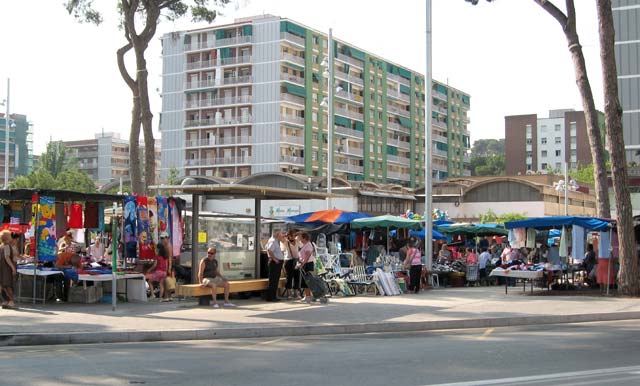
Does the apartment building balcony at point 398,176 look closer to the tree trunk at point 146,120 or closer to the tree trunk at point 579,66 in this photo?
the tree trunk at point 579,66

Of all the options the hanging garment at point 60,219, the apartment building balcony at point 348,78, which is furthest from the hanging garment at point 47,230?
the apartment building balcony at point 348,78

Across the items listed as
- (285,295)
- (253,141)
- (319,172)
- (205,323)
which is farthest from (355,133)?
(205,323)

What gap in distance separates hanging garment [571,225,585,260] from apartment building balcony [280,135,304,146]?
A: 68953 millimetres

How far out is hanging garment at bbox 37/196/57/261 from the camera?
16.8m

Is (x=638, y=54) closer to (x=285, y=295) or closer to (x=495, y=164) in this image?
(x=285, y=295)

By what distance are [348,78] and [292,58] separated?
418 inches

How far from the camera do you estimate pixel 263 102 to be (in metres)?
89.4

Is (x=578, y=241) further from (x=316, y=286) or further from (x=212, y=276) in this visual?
(x=212, y=276)

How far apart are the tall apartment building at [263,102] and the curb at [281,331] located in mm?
73802

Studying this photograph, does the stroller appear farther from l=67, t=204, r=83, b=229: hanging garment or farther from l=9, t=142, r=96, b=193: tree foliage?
l=9, t=142, r=96, b=193: tree foliage

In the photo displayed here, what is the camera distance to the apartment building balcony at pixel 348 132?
94.8m

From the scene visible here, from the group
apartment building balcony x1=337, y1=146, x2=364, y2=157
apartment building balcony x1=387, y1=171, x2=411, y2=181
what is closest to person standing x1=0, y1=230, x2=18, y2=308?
apartment building balcony x1=337, y1=146, x2=364, y2=157

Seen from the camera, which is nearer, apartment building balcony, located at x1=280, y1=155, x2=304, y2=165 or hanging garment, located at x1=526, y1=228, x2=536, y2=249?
hanging garment, located at x1=526, y1=228, x2=536, y2=249

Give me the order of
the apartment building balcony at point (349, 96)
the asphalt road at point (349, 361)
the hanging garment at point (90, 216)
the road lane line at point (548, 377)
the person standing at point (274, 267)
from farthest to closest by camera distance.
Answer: the apartment building balcony at point (349, 96) → the hanging garment at point (90, 216) → the person standing at point (274, 267) → the asphalt road at point (349, 361) → the road lane line at point (548, 377)
